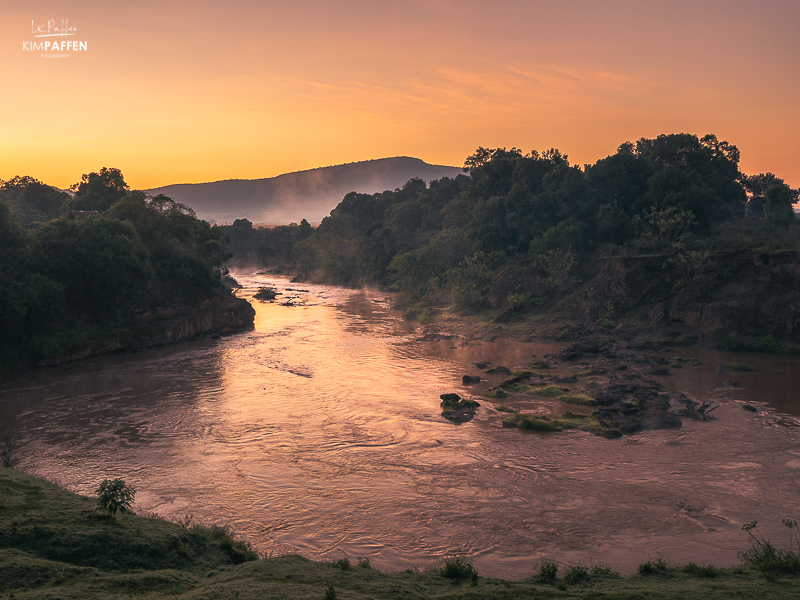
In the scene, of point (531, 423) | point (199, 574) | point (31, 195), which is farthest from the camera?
point (31, 195)

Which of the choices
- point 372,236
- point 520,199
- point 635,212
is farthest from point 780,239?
point 372,236

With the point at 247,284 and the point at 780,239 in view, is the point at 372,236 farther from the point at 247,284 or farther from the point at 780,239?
the point at 780,239

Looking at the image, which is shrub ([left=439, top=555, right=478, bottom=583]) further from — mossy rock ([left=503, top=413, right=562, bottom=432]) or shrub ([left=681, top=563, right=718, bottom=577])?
mossy rock ([left=503, top=413, right=562, bottom=432])

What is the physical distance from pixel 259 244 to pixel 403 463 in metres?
129

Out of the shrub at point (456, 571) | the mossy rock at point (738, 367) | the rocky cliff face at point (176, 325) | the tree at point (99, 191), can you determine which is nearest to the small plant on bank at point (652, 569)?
the shrub at point (456, 571)

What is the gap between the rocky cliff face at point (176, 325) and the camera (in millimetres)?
40750

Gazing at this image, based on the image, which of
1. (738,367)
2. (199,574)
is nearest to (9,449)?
(199,574)

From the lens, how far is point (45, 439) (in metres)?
24.2

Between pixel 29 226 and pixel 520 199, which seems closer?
pixel 29 226

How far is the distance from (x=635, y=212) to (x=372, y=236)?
54.3 meters

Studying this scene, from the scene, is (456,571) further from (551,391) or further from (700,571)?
(551,391)

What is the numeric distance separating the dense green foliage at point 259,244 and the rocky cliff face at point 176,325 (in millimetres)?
88602

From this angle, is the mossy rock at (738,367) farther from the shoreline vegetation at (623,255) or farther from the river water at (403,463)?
the shoreline vegetation at (623,255)

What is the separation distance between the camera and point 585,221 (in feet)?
193
